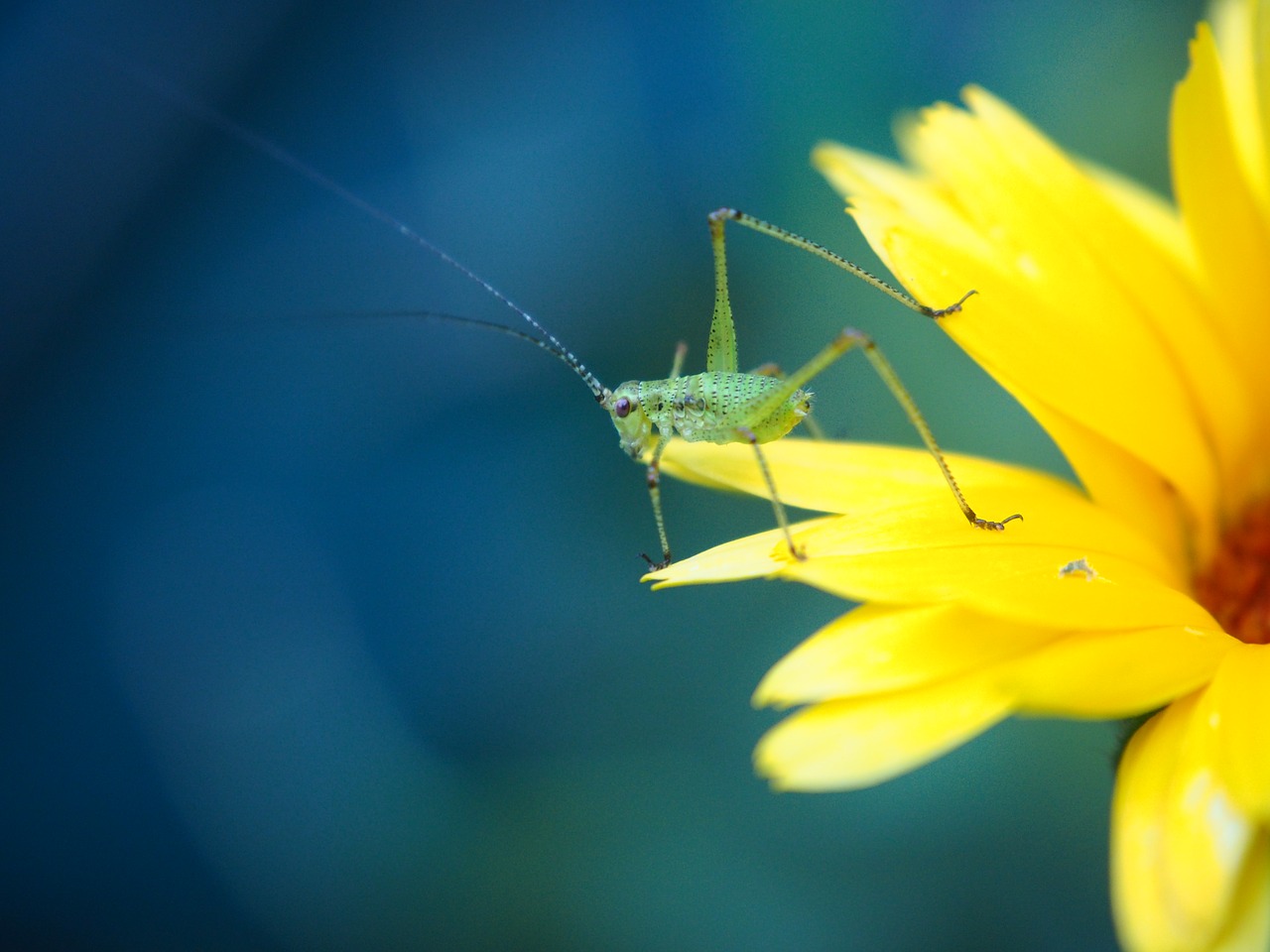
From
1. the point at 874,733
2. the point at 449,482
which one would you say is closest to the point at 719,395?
the point at 449,482

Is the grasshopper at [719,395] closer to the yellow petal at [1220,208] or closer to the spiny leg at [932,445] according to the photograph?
the spiny leg at [932,445]

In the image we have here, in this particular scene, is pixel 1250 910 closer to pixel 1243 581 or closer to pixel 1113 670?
pixel 1113 670

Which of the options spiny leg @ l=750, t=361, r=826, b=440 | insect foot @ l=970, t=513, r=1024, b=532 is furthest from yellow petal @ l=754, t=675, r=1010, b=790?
spiny leg @ l=750, t=361, r=826, b=440

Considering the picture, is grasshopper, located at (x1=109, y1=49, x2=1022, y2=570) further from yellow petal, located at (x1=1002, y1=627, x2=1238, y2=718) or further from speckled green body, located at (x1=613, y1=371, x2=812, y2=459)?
yellow petal, located at (x1=1002, y1=627, x2=1238, y2=718)

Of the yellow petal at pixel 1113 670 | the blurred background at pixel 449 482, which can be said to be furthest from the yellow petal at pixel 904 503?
the blurred background at pixel 449 482

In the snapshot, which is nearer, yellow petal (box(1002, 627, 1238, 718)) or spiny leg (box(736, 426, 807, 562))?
yellow petal (box(1002, 627, 1238, 718))
